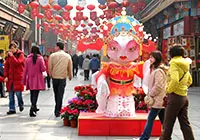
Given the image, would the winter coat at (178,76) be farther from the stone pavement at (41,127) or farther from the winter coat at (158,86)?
the stone pavement at (41,127)

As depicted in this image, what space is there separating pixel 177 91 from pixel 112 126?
1982 mm

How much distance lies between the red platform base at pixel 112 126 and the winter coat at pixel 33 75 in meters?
2.42

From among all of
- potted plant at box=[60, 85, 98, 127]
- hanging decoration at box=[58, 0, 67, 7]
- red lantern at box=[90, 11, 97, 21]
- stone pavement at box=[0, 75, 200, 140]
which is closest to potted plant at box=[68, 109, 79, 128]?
potted plant at box=[60, 85, 98, 127]

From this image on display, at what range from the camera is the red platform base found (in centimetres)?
777

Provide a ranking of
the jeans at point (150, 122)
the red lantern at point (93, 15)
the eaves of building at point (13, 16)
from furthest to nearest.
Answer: the red lantern at point (93, 15) → the eaves of building at point (13, 16) → the jeans at point (150, 122)

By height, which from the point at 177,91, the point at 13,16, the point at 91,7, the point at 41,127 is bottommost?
the point at 41,127

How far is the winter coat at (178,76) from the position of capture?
607 cm

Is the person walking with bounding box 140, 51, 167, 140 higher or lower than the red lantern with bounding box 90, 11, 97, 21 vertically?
lower

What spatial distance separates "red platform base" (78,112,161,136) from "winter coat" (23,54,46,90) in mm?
2417

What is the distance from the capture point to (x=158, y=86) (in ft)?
21.7

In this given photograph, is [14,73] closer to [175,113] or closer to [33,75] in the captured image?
[33,75]

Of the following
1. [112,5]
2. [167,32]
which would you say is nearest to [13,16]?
[112,5]

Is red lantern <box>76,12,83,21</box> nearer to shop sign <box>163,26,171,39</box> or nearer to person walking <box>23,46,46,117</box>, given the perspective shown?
shop sign <box>163,26,171,39</box>

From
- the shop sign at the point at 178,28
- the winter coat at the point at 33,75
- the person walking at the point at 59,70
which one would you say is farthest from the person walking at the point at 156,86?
the shop sign at the point at 178,28
